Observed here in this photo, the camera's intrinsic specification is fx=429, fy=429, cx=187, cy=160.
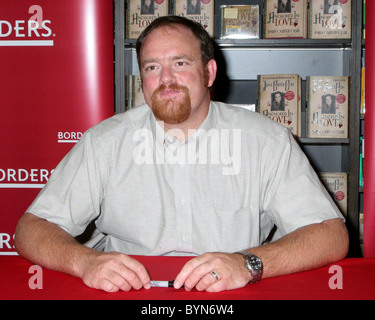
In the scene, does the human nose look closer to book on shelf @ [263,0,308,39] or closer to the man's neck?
the man's neck

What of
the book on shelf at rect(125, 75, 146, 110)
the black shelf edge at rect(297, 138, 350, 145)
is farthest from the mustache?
the black shelf edge at rect(297, 138, 350, 145)

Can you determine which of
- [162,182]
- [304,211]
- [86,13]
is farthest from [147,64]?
[86,13]

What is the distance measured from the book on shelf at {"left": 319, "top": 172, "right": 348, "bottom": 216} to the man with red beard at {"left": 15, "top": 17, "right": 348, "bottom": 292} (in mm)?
1100

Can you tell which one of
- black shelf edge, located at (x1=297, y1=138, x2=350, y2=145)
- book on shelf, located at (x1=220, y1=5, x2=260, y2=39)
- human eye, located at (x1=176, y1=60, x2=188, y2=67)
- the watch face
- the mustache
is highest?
book on shelf, located at (x1=220, y1=5, x2=260, y2=39)

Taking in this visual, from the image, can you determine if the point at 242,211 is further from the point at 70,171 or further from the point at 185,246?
the point at 70,171

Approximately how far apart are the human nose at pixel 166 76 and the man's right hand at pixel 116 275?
0.71 m

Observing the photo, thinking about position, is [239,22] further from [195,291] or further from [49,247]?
[195,291]

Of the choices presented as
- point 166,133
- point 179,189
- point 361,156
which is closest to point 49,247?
point 179,189

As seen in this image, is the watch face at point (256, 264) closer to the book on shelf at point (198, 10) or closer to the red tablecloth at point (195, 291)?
the red tablecloth at point (195, 291)

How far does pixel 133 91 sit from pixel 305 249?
1.66 meters

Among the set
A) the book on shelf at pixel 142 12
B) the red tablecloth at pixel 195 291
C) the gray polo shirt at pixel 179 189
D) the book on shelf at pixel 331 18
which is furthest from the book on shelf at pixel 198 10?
the red tablecloth at pixel 195 291

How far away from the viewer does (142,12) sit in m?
2.44

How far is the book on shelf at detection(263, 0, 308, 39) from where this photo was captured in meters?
2.42
